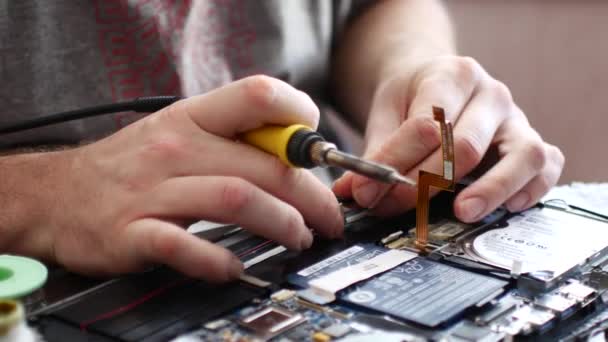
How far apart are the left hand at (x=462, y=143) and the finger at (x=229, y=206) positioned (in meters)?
0.14

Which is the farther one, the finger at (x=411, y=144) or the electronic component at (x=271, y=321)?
the finger at (x=411, y=144)

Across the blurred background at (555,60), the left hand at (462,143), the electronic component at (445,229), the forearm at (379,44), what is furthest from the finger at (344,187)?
the blurred background at (555,60)

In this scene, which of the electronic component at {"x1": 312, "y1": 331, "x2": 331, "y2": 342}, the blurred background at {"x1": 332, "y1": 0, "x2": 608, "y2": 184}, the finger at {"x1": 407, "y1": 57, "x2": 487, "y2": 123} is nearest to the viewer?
the electronic component at {"x1": 312, "y1": 331, "x2": 331, "y2": 342}

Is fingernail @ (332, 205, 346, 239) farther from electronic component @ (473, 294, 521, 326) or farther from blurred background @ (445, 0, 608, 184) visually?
blurred background @ (445, 0, 608, 184)

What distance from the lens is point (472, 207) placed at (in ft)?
2.52

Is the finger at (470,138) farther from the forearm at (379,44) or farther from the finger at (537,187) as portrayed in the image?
the forearm at (379,44)

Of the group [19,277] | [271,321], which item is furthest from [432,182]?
[19,277]

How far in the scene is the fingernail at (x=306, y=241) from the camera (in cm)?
69

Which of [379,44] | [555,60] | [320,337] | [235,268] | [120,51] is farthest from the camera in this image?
[555,60]

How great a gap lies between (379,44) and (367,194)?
644mm

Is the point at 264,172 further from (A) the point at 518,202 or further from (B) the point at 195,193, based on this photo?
(A) the point at 518,202

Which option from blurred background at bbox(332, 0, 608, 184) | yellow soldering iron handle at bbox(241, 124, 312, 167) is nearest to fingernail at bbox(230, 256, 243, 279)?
yellow soldering iron handle at bbox(241, 124, 312, 167)

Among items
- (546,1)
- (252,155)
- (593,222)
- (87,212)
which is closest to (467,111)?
(593,222)

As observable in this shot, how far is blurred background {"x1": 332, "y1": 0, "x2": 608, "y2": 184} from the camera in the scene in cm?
209
